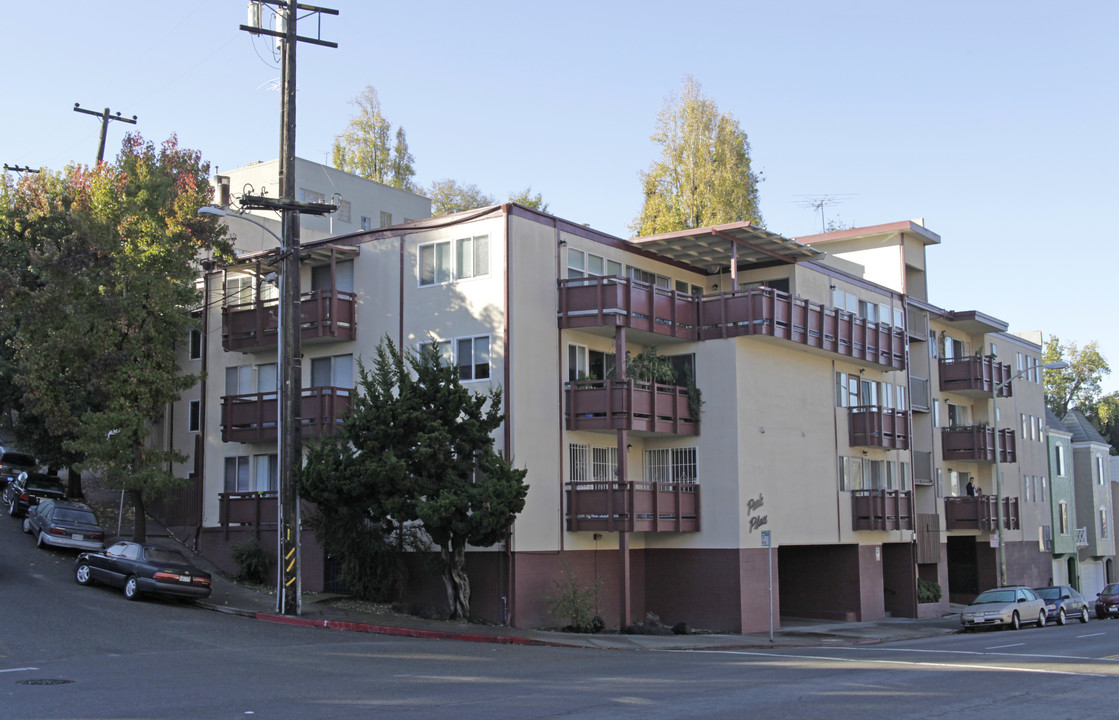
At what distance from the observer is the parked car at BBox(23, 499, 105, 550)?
31406 millimetres

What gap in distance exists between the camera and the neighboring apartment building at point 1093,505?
5869 cm

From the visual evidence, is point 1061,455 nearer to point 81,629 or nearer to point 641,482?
point 641,482

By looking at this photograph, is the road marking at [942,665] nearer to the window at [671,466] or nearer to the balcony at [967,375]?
the window at [671,466]

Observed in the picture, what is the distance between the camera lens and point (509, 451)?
2780 centimetres

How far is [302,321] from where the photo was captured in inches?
1245

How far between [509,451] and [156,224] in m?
13.3

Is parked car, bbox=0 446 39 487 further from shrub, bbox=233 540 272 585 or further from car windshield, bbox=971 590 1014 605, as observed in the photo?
car windshield, bbox=971 590 1014 605

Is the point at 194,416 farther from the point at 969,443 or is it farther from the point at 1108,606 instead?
the point at 1108,606

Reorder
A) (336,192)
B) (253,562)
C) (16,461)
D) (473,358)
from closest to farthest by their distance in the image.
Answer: (473,358) → (253,562) → (336,192) → (16,461)

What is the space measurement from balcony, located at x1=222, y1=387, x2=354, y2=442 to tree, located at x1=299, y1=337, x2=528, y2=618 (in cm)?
394

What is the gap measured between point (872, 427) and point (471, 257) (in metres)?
16.0

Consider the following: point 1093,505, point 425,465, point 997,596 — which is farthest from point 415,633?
point 1093,505

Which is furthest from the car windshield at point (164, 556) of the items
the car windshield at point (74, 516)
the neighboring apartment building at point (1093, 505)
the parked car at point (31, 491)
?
the neighboring apartment building at point (1093, 505)

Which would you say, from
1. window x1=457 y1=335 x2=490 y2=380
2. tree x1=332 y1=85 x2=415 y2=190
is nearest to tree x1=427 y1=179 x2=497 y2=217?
tree x1=332 y1=85 x2=415 y2=190
